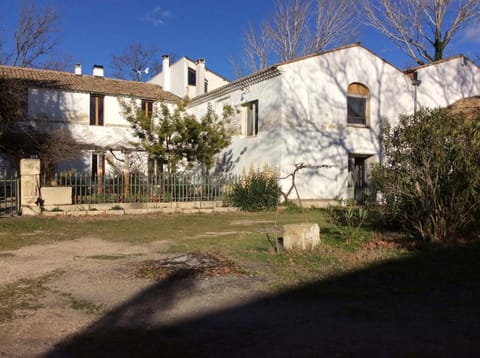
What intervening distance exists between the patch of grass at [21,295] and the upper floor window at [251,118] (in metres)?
12.9

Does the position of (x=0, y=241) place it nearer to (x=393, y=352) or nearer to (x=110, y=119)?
(x=393, y=352)

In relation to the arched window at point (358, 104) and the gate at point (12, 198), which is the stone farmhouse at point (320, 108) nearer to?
the arched window at point (358, 104)

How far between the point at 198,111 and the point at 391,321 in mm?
19149

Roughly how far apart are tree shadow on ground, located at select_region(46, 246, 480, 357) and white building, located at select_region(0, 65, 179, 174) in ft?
53.7

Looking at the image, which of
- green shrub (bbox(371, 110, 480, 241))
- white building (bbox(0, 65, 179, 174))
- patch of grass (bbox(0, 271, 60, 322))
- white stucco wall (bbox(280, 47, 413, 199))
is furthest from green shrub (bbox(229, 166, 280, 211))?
patch of grass (bbox(0, 271, 60, 322))

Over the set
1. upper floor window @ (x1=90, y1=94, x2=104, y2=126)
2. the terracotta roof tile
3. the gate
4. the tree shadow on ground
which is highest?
the terracotta roof tile

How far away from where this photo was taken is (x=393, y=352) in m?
3.39

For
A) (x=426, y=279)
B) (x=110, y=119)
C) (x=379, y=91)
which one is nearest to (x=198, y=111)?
(x=110, y=119)

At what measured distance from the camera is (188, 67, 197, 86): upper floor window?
28602 mm

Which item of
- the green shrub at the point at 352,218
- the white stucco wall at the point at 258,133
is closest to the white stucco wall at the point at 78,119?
the white stucco wall at the point at 258,133

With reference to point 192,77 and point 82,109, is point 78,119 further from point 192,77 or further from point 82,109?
point 192,77

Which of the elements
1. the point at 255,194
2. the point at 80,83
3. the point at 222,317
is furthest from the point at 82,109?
the point at 222,317

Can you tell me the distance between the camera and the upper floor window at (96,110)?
22.8 m

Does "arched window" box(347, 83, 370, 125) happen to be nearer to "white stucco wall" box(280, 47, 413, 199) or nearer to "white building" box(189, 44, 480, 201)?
"white building" box(189, 44, 480, 201)
